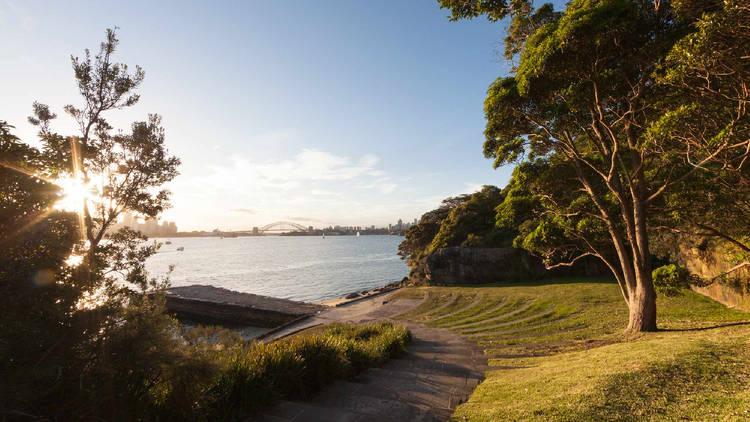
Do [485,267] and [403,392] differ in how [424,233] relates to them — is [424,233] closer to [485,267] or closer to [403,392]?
[485,267]

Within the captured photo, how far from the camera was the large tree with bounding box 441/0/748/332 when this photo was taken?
8.67 meters

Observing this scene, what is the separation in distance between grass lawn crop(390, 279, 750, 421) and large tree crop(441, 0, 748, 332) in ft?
9.13

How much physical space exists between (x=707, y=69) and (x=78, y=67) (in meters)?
21.0

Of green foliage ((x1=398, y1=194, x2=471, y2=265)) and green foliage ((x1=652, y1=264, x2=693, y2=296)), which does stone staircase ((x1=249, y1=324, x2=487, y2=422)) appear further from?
green foliage ((x1=398, y1=194, x2=471, y2=265))

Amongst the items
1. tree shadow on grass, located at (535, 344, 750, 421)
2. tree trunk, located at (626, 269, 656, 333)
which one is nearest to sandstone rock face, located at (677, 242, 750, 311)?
tree trunk, located at (626, 269, 656, 333)

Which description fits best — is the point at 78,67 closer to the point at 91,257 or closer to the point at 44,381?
the point at 91,257

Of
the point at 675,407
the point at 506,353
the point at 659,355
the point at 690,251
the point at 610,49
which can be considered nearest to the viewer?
the point at 675,407

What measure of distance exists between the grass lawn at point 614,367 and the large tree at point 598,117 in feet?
9.13

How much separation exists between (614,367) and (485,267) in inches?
1095

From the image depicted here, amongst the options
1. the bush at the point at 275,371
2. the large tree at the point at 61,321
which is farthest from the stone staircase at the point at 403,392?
the large tree at the point at 61,321

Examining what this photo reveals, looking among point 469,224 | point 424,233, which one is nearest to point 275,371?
point 469,224

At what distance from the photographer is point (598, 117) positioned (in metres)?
11.7

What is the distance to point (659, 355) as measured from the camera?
274 inches

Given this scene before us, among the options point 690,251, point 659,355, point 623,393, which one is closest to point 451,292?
point 690,251
